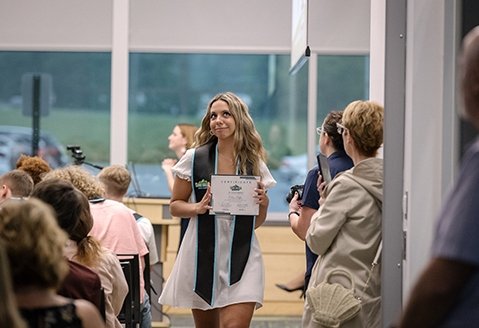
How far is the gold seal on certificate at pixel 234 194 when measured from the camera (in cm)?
591

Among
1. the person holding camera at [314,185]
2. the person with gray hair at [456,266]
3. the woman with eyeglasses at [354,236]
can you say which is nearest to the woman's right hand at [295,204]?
the person holding camera at [314,185]

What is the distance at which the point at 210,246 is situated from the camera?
235 inches

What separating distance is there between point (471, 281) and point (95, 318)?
1030 mm

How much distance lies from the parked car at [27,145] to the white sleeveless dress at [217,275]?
5641 millimetres

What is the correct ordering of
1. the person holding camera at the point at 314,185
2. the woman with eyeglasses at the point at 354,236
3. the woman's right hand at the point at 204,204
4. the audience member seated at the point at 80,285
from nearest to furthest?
the audience member seated at the point at 80,285 < the woman with eyeglasses at the point at 354,236 < the person holding camera at the point at 314,185 < the woman's right hand at the point at 204,204

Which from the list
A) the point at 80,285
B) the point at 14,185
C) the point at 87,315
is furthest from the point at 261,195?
the point at 87,315

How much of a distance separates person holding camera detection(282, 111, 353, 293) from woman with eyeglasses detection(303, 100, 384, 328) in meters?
0.79

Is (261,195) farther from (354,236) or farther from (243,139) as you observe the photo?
(354,236)

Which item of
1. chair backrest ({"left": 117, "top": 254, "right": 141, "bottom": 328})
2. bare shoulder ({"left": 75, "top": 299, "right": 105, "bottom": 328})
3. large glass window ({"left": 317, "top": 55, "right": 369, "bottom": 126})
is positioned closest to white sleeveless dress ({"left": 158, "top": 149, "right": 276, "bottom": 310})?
chair backrest ({"left": 117, "top": 254, "right": 141, "bottom": 328})

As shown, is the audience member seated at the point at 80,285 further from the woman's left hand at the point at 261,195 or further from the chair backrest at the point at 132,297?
the woman's left hand at the point at 261,195

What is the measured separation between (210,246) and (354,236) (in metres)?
1.28

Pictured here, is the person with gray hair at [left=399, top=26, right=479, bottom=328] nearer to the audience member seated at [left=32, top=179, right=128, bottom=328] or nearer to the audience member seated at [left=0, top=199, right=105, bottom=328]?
the audience member seated at [left=0, top=199, right=105, bottom=328]

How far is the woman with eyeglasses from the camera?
4824 mm

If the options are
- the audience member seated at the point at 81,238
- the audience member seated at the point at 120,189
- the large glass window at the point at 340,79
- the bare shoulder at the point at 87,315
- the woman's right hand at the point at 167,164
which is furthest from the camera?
the large glass window at the point at 340,79
